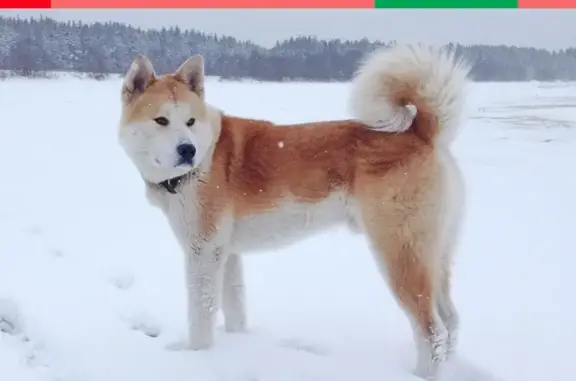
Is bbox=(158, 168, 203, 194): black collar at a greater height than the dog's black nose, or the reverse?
the dog's black nose

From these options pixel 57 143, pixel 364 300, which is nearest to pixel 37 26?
pixel 57 143

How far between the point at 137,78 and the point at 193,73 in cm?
37

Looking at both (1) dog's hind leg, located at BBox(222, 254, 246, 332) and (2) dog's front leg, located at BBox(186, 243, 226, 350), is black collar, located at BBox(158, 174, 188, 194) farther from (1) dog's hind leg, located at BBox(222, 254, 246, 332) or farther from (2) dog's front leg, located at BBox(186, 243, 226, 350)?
(1) dog's hind leg, located at BBox(222, 254, 246, 332)

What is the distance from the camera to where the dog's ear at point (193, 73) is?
4078 mm

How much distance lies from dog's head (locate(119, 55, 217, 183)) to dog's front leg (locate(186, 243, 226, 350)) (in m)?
0.55

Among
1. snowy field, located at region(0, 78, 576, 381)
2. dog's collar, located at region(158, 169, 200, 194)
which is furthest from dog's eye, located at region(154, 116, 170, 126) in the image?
snowy field, located at region(0, 78, 576, 381)

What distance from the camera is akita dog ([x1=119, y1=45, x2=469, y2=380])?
376 cm

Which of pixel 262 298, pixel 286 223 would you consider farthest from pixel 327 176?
pixel 262 298

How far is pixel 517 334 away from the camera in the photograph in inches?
175

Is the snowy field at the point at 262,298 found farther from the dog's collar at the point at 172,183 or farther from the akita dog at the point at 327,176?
the dog's collar at the point at 172,183

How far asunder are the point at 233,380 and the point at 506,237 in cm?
475

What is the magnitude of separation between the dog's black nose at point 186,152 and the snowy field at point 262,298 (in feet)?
3.96

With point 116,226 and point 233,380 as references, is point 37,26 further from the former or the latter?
point 233,380

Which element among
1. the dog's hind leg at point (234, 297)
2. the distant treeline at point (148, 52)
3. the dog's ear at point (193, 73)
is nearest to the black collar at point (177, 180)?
the dog's ear at point (193, 73)
